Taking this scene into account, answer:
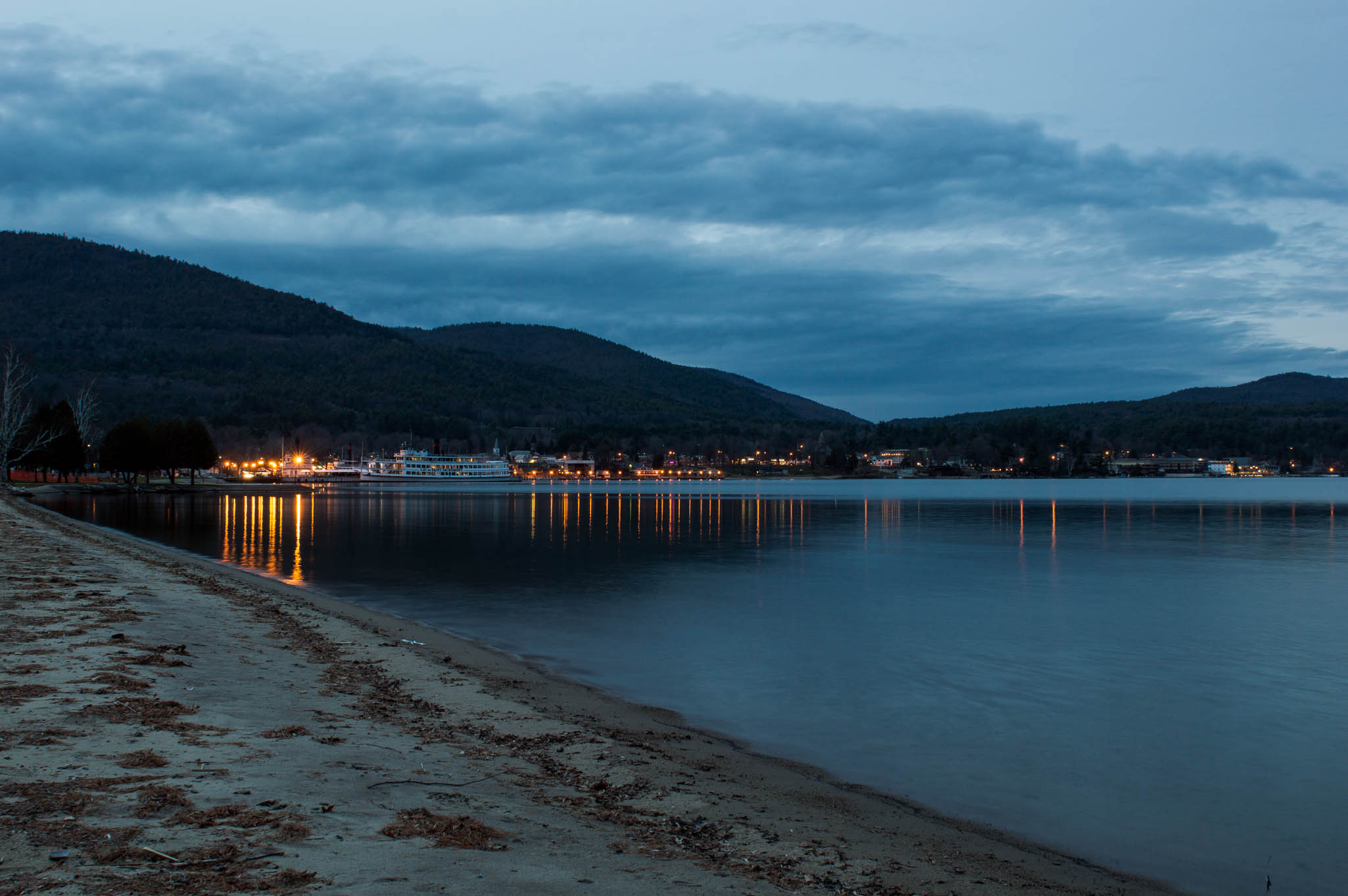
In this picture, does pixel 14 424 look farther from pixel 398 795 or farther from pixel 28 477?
pixel 398 795

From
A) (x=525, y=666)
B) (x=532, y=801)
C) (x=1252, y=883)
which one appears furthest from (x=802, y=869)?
(x=525, y=666)

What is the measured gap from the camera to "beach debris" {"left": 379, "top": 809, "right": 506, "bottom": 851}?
20.1 ft

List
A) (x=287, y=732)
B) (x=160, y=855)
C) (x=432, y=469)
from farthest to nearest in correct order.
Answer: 1. (x=432, y=469)
2. (x=287, y=732)
3. (x=160, y=855)

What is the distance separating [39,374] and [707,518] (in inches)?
7056

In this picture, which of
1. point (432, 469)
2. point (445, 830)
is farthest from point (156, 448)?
point (445, 830)

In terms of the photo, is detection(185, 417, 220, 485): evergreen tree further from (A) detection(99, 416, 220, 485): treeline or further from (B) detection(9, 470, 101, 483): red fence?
(B) detection(9, 470, 101, 483): red fence

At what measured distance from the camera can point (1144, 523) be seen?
57.6 meters

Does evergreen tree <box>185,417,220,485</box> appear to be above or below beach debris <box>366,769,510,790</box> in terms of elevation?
above

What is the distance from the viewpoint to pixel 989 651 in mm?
17141

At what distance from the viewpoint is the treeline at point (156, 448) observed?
97.4m

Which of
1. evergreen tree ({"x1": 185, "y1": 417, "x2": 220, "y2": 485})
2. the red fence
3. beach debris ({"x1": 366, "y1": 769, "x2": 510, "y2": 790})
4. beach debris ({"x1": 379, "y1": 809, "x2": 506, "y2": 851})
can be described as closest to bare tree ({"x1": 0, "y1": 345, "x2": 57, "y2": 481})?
the red fence

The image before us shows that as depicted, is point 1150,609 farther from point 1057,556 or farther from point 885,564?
point 1057,556

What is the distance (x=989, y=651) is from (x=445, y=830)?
1293 centimetres

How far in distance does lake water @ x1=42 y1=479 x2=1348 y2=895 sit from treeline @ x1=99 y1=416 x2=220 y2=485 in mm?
59401
